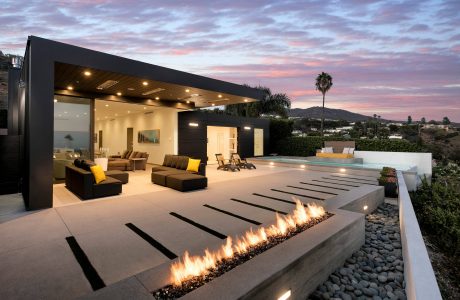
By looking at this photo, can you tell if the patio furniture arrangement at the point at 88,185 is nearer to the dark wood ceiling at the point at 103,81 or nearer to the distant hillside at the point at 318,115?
the dark wood ceiling at the point at 103,81

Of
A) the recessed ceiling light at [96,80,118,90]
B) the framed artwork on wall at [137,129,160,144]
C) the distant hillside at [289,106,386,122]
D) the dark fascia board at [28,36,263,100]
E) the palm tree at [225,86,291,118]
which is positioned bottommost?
the framed artwork on wall at [137,129,160,144]

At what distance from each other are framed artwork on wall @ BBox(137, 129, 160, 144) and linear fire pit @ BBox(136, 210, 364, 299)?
12.1 meters

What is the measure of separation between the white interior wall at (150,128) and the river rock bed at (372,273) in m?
10.7

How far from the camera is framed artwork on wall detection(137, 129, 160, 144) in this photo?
1413 centimetres

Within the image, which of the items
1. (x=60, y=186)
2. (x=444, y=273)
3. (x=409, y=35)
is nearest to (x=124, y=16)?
(x=60, y=186)

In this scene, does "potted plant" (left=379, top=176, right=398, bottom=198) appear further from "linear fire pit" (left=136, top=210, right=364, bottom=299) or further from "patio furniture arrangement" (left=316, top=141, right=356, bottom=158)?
"patio furniture arrangement" (left=316, top=141, right=356, bottom=158)

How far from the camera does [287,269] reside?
228 centimetres

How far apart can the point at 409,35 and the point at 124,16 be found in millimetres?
14179

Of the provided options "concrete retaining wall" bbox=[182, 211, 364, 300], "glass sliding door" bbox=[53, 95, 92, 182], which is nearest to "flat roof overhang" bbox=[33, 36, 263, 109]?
"glass sliding door" bbox=[53, 95, 92, 182]

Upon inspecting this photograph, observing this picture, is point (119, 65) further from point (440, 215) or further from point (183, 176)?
point (440, 215)

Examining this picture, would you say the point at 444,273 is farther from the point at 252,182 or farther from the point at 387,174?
the point at 252,182

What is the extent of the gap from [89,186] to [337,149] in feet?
47.3

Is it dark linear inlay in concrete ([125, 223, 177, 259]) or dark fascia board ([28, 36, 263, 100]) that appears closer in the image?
dark linear inlay in concrete ([125, 223, 177, 259])

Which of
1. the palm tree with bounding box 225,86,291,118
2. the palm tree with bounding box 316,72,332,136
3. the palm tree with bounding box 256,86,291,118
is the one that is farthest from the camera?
the palm tree with bounding box 316,72,332,136
